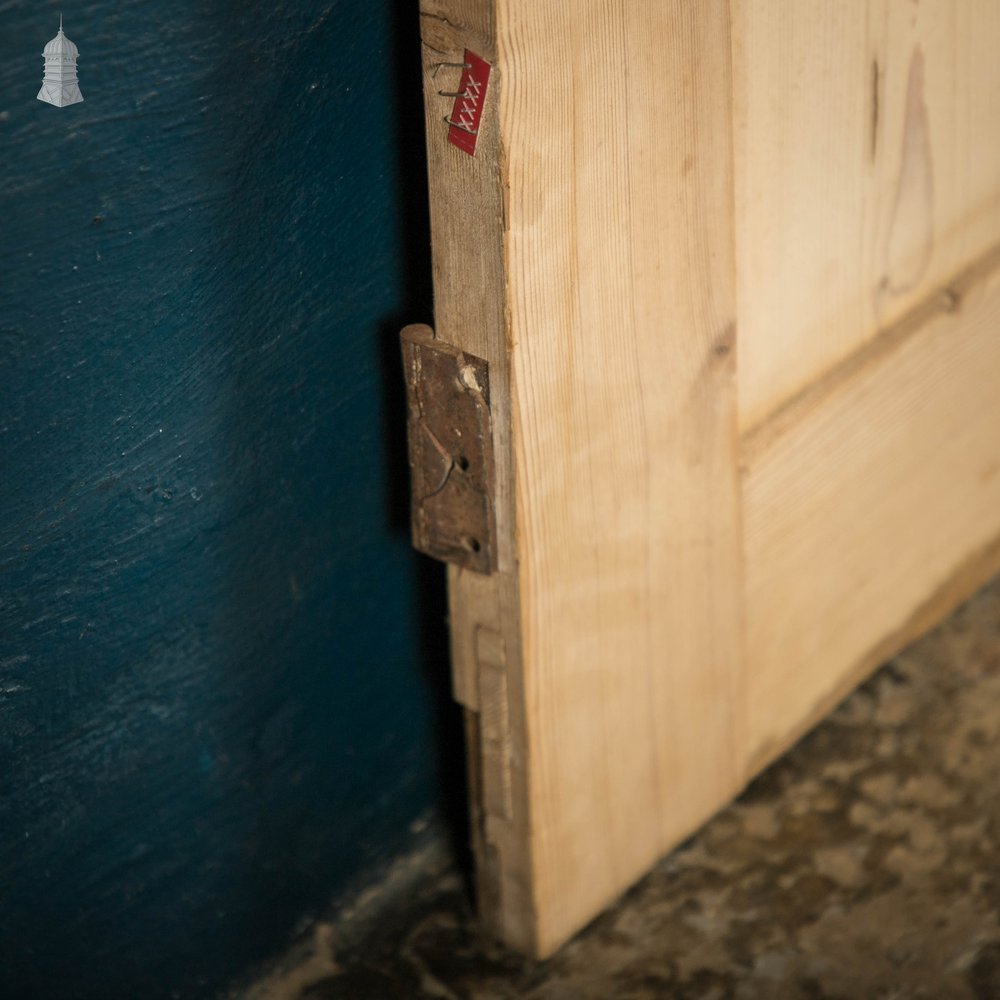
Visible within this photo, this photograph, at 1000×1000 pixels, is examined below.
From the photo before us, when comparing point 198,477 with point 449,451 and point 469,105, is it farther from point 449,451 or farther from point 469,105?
point 469,105

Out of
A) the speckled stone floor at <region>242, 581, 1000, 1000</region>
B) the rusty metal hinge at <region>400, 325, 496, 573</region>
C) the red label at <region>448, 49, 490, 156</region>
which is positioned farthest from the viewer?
the speckled stone floor at <region>242, 581, 1000, 1000</region>


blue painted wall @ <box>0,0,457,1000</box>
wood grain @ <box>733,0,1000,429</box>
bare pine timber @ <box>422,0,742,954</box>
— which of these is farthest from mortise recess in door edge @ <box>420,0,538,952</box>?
wood grain @ <box>733,0,1000,429</box>

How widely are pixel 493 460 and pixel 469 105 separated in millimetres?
252

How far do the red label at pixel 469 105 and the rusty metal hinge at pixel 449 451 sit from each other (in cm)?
15

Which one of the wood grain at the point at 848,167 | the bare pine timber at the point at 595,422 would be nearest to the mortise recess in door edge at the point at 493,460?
the bare pine timber at the point at 595,422

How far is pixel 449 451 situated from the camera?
3.84 feet

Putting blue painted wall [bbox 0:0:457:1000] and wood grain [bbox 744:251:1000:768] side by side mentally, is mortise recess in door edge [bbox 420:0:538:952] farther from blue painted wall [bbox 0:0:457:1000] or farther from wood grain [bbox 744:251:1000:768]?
wood grain [bbox 744:251:1000:768]

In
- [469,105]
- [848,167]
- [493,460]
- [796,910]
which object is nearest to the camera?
[469,105]

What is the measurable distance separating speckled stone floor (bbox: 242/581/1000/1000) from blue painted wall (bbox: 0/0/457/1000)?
110 millimetres

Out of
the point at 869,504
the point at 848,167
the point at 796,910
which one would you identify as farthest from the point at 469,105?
the point at 796,910

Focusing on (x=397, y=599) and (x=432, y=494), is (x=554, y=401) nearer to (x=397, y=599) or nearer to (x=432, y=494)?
(x=432, y=494)

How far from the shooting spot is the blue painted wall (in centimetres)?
104

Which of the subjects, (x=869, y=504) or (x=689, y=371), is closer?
(x=689, y=371)

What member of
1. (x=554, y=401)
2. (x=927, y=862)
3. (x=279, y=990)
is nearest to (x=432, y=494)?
(x=554, y=401)
